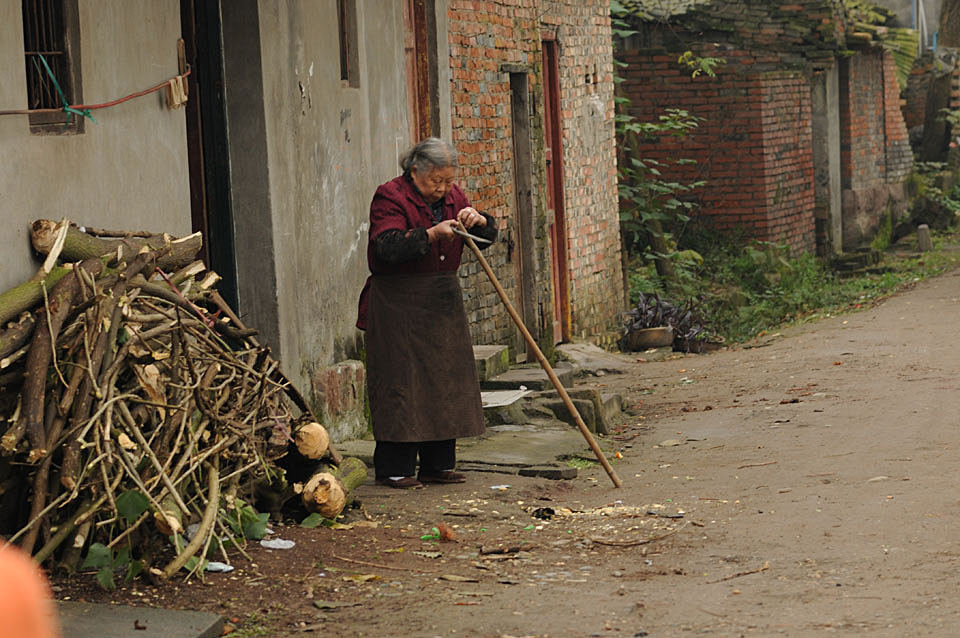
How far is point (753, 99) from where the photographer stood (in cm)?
1755

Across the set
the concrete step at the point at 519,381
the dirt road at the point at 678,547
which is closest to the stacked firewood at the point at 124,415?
the dirt road at the point at 678,547

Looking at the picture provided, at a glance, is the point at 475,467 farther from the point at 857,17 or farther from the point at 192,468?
the point at 857,17

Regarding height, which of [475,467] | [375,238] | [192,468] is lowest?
[475,467]

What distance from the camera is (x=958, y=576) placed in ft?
15.7

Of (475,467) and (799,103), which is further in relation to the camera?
(799,103)

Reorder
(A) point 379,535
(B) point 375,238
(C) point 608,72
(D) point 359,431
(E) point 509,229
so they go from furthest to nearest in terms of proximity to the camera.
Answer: (C) point 608,72, (E) point 509,229, (D) point 359,431, (B) point 375,238, (A) point 379,535

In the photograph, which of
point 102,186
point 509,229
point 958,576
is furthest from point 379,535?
point 509,229

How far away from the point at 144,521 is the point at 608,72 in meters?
10.5

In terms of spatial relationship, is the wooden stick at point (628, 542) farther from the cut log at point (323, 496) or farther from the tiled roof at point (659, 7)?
the tiled roof at point (659, 7)

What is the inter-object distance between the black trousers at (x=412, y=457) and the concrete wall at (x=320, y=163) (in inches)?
31.4

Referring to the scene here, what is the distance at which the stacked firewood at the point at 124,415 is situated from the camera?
463 centimetres

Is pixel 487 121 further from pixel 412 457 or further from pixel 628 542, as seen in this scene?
pixel 628 542

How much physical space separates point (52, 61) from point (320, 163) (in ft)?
8.26

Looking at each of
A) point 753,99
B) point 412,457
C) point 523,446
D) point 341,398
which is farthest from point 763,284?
point 412,457
